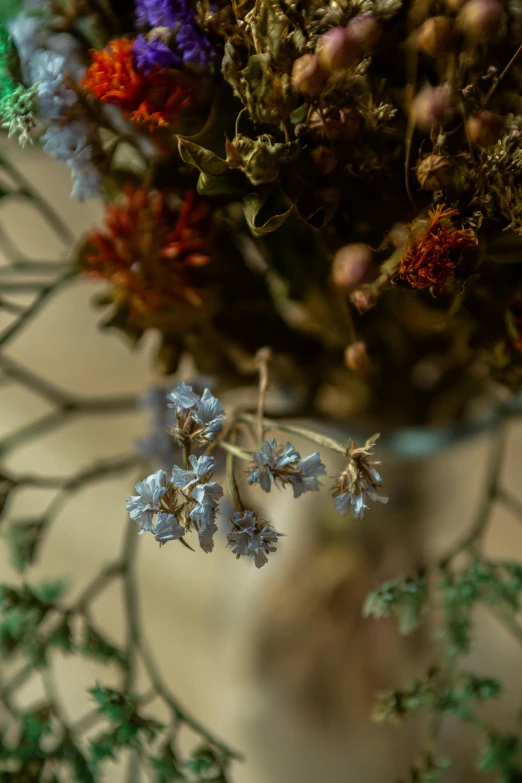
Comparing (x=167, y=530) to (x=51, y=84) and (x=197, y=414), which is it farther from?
(x=51, y=84)

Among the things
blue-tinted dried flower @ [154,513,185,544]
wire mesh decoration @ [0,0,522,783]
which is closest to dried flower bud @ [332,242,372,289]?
wire mesh decoration @ [0,0,522,783]

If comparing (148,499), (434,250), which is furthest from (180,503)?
(434,250)

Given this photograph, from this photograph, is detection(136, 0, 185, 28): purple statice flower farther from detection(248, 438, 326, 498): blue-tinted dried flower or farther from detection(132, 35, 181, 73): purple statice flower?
detection(248, 438, 326, 498): blue-tinted dried flower

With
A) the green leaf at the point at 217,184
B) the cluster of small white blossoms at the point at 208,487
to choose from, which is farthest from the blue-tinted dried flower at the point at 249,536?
the green leaf at the point at 217,184

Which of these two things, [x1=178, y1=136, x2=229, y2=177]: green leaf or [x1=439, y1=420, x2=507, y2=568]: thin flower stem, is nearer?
[x1=178, y1=136, x2=229, y2=177]: green leaf

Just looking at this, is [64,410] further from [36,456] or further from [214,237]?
[36,456]

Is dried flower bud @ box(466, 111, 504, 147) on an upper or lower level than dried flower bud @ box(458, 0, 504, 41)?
lower
